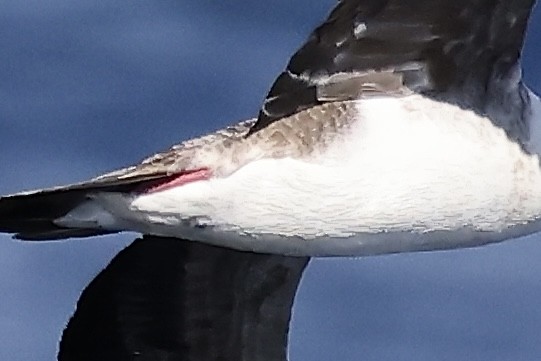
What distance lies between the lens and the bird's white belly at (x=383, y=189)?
757 centimetres

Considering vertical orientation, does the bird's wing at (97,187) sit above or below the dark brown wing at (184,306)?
above

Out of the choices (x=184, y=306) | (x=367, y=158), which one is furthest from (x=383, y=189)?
(x=184, y=306)

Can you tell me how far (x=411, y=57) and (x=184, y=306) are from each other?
2.29m

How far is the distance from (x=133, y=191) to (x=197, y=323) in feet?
6.01

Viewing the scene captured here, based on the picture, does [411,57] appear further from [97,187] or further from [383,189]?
[97,187]

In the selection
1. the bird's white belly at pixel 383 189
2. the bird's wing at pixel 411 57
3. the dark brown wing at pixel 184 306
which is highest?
the bird's wing at pixel 411 57

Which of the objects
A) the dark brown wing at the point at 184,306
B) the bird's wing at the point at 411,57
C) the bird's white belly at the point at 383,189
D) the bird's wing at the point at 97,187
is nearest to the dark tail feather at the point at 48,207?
the bird's wing at the point at 97,187

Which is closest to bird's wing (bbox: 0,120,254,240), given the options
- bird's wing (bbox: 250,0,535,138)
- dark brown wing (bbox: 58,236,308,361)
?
bird's wing (bbox: 250,0,535,138)

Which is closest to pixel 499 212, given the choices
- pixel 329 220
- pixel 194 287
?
pixel 329 220

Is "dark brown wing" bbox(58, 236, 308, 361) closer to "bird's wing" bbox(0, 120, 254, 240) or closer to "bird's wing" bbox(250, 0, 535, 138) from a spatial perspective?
"bird's wing" bbox(0, 120, 254, 240)

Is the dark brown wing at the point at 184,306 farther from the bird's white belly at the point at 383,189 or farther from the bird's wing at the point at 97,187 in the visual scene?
the bird's white belly at the point at 383,189

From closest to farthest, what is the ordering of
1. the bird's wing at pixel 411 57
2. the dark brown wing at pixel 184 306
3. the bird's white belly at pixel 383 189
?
the bird's wing at pixel 411 57 < the bird's white belly at pixel 383 189 < the dark brown wing at pixel 184 306

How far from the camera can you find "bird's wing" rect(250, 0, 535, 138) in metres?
7.44

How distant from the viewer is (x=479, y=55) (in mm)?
7512
